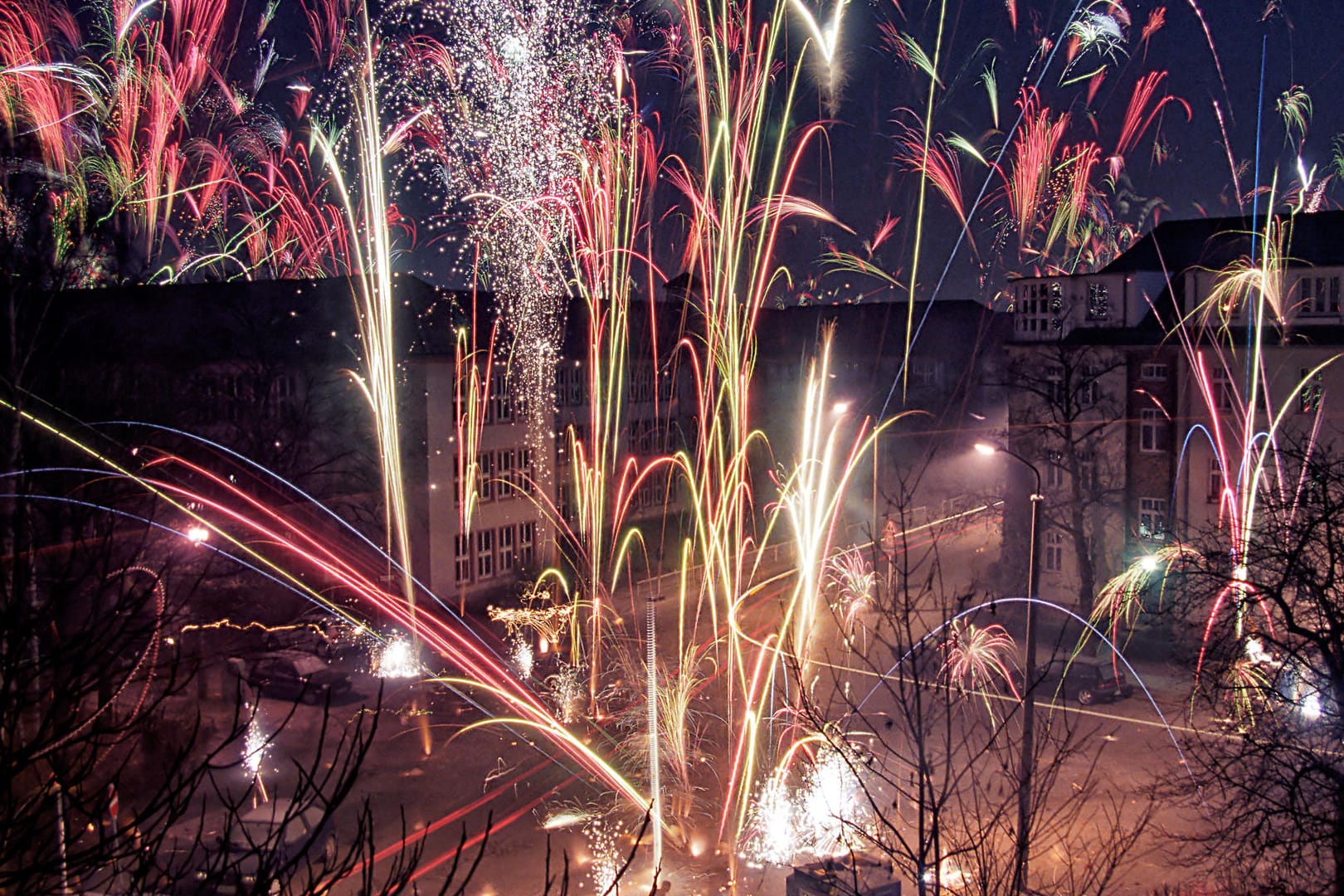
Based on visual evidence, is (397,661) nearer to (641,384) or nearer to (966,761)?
(966,761)

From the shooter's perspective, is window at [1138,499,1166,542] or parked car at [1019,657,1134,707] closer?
parked car at [1019,657,1134,707]

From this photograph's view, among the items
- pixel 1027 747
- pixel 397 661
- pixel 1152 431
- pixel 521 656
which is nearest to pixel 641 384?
pixel 521 656

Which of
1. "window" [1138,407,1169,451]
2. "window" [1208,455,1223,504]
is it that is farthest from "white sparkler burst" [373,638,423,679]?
"window" [1208,455,1223,504]

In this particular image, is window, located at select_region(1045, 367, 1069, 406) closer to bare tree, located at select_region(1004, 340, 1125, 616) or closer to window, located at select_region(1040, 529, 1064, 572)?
bare tree, located at select_region(1004, 340, 1125, 616)

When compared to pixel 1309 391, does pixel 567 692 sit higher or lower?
lower

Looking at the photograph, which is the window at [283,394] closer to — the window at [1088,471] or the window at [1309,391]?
the window at [1088,471]

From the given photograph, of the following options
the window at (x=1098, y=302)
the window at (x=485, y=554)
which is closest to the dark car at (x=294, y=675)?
the window at (x=485, y=554)
